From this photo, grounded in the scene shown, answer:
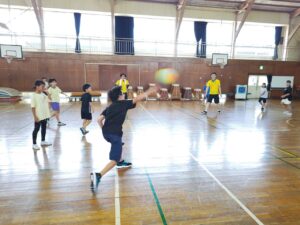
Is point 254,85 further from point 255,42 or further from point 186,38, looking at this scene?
point 186,38

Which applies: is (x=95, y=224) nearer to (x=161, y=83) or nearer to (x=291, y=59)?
(x=161, y=83)

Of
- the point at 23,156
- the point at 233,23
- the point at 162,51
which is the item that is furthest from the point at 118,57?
the point at 23,156

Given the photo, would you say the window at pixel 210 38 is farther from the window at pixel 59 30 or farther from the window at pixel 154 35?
the window at pixel 59 30

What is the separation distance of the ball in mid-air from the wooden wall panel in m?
0.34

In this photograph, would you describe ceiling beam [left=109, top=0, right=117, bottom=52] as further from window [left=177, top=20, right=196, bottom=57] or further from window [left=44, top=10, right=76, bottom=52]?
window [left=177, top=20, right=196, bottom=57]

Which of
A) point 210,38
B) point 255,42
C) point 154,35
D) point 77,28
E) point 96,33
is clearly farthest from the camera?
point 255,42

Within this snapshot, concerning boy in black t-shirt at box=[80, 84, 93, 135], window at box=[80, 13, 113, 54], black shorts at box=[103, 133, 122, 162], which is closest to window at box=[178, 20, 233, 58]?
window at box=[80, 13, 113, 54]

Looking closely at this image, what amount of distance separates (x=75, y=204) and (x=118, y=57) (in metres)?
13.3

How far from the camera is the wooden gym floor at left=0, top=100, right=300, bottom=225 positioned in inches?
103

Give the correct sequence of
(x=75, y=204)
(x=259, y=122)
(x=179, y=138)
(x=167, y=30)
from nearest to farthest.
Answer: (x=75, y=204), (x=179, y=138), (x=259, y=122), (x=167, y=30)

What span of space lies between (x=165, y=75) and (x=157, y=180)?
575 inches

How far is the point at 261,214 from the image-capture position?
8.71 ft

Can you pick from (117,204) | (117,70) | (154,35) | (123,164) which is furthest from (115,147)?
(154,35)

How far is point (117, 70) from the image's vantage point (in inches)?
629
